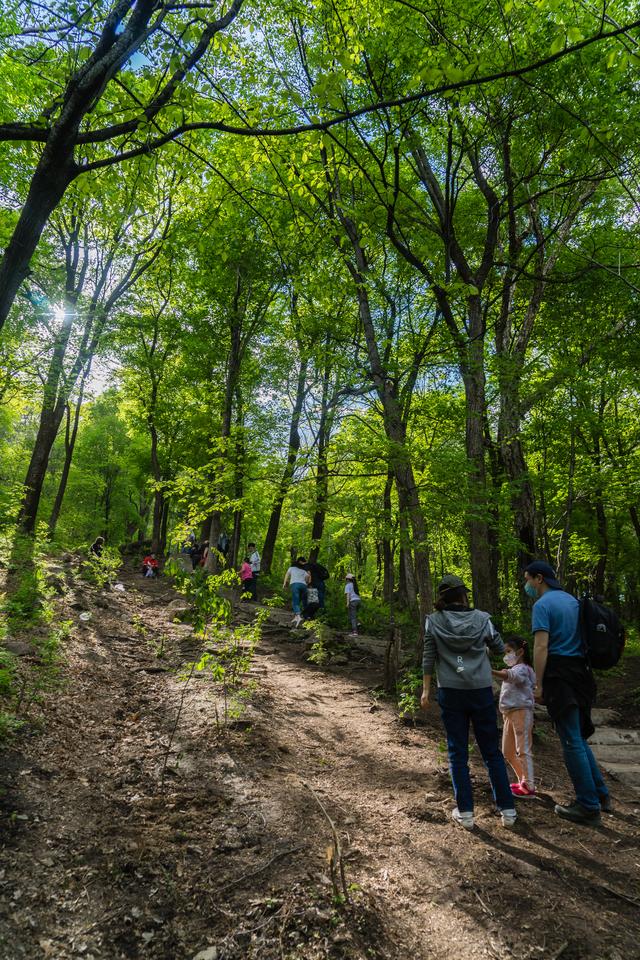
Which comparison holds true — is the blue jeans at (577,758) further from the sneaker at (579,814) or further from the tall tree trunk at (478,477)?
the tall tree trunk at (478,477)

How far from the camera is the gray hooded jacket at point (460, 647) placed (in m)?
3.78

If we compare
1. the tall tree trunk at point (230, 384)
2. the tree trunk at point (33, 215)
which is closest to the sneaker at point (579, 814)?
the tree trunk at point (33, 215)

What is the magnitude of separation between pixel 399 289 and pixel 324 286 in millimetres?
5101

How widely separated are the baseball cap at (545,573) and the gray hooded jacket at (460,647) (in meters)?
0.78

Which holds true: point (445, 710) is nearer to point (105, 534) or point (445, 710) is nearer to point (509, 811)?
point (509, 811)

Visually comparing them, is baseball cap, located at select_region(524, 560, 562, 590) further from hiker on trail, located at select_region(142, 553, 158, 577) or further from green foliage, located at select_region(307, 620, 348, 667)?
hiker on trail, located at select_region(142, 553, 158, 577)

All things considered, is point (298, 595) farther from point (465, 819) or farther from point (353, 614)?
point (465, 819)

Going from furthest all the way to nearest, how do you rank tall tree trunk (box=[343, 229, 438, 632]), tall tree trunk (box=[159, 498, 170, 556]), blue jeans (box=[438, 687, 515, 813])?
1. tall tree trunk (box=[159, 498, 170, 556])
2. tall tree trunk (box=[343, 229, 438, 632])
3. blue jeans (box=[438, 687, 515, 813])

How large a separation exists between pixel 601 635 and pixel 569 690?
54 centimetres

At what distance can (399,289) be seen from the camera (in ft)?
38.0

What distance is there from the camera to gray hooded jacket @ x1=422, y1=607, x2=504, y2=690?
378cm

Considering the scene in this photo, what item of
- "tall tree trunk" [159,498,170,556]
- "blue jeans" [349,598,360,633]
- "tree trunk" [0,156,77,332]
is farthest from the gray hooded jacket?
"tall tree trunk" [159,498,170,556]

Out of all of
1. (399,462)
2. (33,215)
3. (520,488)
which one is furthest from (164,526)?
(33,215)

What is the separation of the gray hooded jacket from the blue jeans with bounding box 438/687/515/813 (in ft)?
0.30
